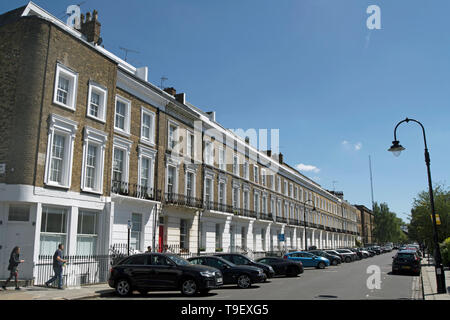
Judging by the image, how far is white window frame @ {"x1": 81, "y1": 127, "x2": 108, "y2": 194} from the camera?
1939 cm

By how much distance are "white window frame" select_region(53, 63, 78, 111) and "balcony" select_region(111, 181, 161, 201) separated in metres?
4.90

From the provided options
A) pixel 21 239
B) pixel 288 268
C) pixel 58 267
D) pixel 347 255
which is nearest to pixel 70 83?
pixel 21 239

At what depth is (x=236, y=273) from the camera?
57.3 feet

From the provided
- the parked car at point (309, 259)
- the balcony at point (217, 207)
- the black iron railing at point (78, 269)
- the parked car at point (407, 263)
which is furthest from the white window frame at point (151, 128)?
the parked car at point (407, 263)

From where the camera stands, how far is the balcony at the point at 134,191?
21.6 metres

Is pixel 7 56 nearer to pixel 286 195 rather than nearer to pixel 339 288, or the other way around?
pixel 339 288

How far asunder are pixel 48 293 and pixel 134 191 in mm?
9124

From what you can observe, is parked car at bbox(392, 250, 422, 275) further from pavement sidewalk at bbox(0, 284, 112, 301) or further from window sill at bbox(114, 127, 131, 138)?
window sill at bbox(114, 127, 131, 138)

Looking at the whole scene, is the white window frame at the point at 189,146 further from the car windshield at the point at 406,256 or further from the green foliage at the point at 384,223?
the green foliage at the point at 384,223

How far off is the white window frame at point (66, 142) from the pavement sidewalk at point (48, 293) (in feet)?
15.2

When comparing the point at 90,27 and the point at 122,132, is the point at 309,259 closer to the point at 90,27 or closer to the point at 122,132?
the point at 122,132

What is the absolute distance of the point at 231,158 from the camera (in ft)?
121

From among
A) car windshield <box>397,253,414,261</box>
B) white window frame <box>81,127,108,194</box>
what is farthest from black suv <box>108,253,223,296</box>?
car windshield <box>397,253,414,261</box>

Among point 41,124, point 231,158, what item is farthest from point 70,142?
point 231,158
